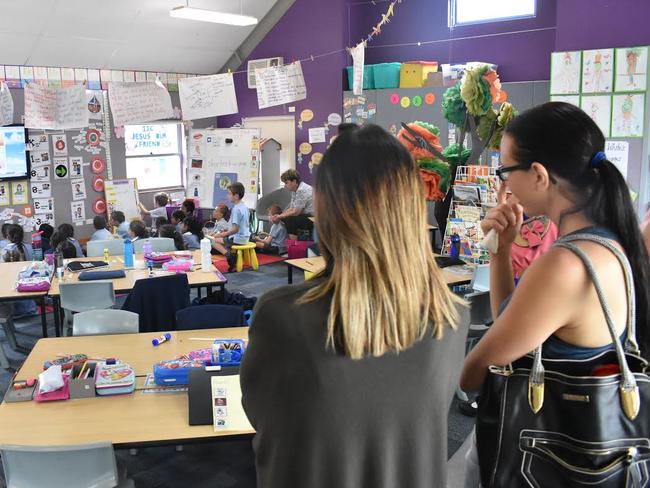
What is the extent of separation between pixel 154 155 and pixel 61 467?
8.80m

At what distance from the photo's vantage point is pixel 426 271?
3.97 ft

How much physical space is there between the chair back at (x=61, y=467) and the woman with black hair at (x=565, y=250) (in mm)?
1500

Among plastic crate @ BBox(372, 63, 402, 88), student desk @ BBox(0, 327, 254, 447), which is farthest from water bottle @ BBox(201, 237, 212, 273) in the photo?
plastic crate @ BBox(372, 63, 402, 88)

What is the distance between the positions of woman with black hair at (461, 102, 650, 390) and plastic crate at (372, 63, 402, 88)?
7.51 metres

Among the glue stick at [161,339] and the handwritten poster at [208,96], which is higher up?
the handwritten poster at [208,96]

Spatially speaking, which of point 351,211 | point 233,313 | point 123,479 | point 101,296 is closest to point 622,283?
point 351,211

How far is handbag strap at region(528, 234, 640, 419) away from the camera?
1276 millimetres

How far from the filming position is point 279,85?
9359 mm

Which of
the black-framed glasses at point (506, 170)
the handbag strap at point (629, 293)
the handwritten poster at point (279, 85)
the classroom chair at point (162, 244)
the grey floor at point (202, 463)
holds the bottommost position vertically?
the grey floor at point (202, 463)

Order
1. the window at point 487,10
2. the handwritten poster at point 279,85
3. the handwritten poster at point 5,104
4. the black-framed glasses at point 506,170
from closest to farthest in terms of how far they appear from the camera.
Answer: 1. the black-framed glasses at point 506,170
2. the window at point 487,10
3. the handwritten poster at point 5,104
4. the handwritten poster at point 279,85

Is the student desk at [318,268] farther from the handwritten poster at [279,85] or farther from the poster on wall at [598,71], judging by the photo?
A: the handwritten poster at [279,85]

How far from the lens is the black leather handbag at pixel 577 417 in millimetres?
1278

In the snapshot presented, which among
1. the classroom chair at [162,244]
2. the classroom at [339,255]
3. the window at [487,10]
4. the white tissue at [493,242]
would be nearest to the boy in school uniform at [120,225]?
the classroom at [339,255]

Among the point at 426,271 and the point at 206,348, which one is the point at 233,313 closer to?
the point at 206,348
